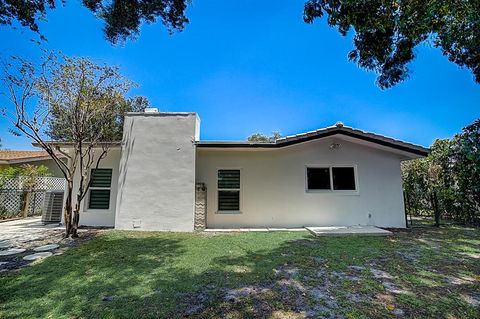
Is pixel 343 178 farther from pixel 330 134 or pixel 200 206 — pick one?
pixel 200 206

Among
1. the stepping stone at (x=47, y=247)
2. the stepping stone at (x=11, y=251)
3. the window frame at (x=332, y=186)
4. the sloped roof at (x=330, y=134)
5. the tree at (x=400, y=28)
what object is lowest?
the stepping stone at (x=11, y=251)

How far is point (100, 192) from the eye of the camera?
955 cm

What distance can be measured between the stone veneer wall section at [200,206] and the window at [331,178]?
4.40 meters

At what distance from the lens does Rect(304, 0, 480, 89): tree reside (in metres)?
5.04

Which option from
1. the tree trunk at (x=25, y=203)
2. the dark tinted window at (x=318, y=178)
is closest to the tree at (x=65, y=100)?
the tree trunk at (x=25, y=203)

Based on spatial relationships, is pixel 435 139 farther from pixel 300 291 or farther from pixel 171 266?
pixel 171 266

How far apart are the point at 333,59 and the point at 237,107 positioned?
6527 millimetres

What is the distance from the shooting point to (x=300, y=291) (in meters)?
3.75

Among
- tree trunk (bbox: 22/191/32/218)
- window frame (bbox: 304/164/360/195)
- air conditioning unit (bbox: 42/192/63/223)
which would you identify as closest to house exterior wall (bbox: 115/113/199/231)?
air conditioning unit (bbox: 42/192/63/223)

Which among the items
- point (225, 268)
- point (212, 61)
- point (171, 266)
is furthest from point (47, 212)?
point (212, 61)

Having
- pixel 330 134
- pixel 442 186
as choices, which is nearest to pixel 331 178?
pixel 330 134

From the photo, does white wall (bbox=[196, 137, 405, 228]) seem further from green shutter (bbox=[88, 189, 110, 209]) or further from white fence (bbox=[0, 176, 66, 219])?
white fence (bbox=[0, 176, 66, 219])

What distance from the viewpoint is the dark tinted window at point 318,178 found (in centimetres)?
983

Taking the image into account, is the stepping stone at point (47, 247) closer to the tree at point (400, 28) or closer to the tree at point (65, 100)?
the tree at point (65, 100)
